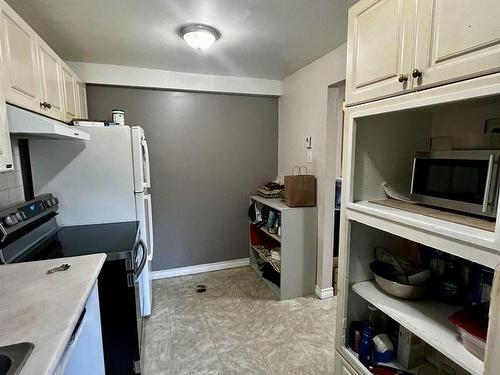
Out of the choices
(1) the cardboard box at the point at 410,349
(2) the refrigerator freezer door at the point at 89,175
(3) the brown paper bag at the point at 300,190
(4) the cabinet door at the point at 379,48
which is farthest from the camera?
(3) the brown paper bag at the point at 300,190

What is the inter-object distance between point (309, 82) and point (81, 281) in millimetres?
2521

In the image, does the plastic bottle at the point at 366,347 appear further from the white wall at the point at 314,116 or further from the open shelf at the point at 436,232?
the white wall at the point at 314,116

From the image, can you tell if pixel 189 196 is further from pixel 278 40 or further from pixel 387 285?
pixel 387 285

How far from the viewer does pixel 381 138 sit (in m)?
1.32

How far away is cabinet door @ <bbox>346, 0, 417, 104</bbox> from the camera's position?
0.96 metres

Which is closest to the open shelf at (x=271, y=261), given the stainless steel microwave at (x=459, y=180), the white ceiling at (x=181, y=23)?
the stainless steel microwave at (x=459, y=180)

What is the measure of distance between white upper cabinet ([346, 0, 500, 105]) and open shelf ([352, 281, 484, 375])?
85 cm

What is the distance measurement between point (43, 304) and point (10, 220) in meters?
0.83

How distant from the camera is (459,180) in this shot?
3.29ft

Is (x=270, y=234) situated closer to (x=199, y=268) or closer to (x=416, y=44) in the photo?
(x=199, y=268)

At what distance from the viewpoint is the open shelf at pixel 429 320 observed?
2.77ft

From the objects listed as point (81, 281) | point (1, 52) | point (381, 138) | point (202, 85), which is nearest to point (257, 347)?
point (81, 281)

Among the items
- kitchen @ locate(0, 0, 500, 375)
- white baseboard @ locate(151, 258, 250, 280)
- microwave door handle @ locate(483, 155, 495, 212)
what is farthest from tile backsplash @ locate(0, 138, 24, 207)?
microwave door handle @ locate(483, 155, 495, 212)

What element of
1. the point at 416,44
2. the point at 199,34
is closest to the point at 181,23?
the point at 199,34
